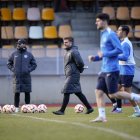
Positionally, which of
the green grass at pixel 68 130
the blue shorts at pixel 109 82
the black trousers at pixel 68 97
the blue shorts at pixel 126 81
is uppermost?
the blue shorts at pixel 109 82

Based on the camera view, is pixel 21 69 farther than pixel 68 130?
Yes

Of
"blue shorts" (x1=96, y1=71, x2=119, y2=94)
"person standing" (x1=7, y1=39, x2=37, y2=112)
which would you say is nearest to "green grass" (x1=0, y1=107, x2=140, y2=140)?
"blue shorts" (x1=96, y1=71, x2=119, y2=94)

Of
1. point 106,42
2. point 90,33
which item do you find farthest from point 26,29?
point 106,42

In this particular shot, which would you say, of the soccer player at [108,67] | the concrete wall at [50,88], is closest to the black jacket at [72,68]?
the soccer player at [108,67]

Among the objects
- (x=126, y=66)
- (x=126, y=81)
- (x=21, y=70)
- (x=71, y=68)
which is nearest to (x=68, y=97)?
(x=71, y=68)

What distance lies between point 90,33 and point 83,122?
14.1 metres

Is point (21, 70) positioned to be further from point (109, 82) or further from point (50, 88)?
point (109, 82)

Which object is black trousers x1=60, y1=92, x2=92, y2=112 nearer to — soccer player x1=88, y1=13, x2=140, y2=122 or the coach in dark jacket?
the coach in dark jacket

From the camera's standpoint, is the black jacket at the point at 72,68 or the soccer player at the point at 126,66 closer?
the soccer player at the point at 126,66

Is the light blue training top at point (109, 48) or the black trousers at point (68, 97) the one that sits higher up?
the light blue training top at point (109, 48)

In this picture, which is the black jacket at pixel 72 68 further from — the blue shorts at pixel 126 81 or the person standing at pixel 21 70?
the person standing at pixel 21 70

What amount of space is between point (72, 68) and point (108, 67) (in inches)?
123

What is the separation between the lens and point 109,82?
12.2 metres

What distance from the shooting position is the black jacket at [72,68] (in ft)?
49.9
